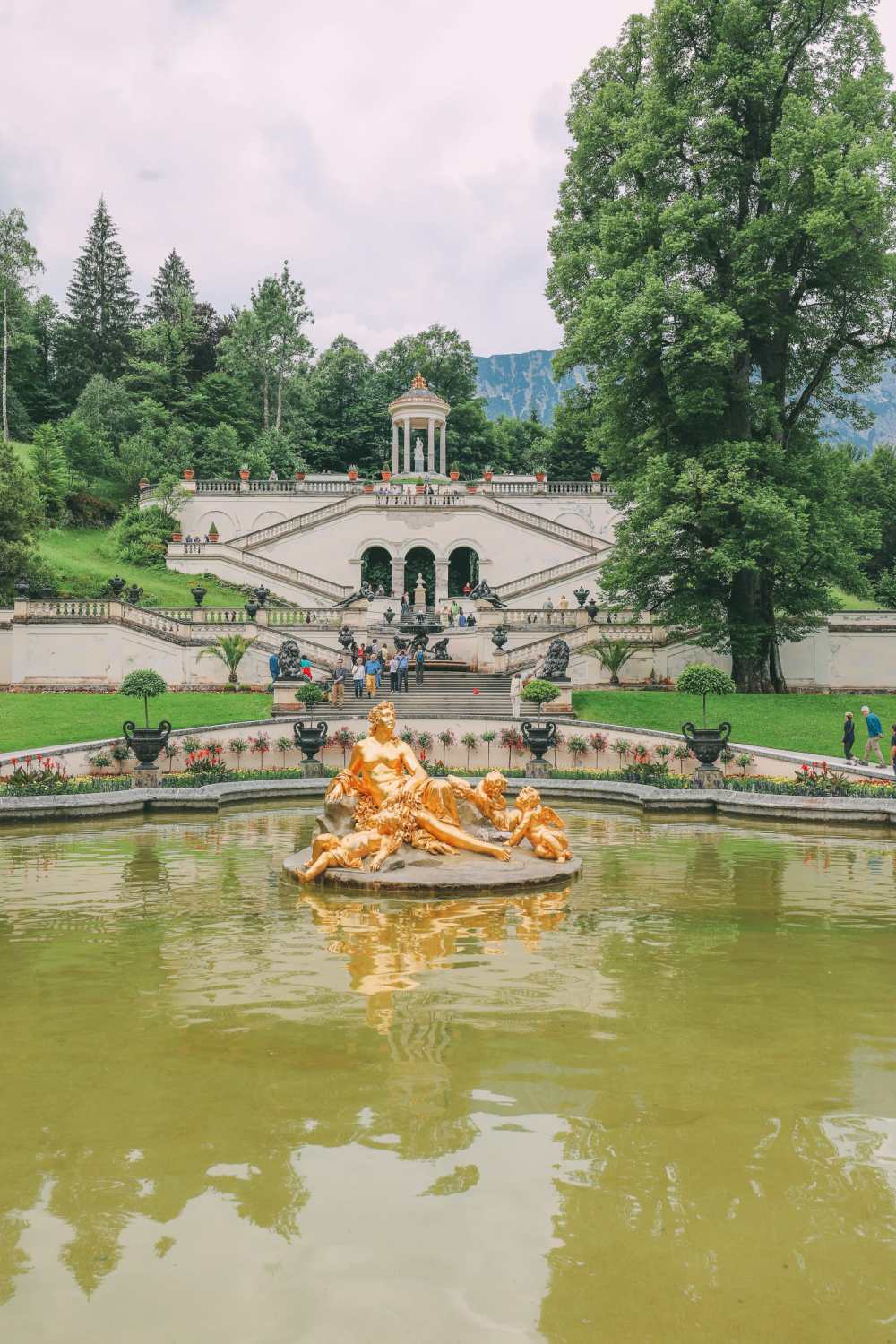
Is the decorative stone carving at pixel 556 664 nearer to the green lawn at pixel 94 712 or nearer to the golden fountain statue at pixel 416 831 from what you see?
the green lawn at pixel 94 712

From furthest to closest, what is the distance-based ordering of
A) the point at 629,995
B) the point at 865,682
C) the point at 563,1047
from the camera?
the point at 865,682 → the point at 629,995 → the point at 563,1047

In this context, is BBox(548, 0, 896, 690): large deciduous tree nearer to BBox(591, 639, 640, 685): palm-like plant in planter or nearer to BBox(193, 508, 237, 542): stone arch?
BBox(591, 639, 640, 685): palm-like plant in planter

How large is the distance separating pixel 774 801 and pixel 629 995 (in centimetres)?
1055

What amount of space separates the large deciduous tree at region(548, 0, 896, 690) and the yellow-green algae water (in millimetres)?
18916

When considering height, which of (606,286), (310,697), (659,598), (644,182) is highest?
(644,182)

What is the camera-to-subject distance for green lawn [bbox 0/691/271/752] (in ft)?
77.8

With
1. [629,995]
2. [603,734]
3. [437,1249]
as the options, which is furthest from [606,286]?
[437,1249]

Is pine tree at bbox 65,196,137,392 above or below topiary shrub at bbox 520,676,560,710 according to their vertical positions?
above

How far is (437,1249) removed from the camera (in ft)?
13.1

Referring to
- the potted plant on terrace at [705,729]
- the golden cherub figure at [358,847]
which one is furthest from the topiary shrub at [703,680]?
the golden cherub figure at [358,847]

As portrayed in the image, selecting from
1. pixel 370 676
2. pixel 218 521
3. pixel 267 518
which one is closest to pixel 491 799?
pixel 370 676

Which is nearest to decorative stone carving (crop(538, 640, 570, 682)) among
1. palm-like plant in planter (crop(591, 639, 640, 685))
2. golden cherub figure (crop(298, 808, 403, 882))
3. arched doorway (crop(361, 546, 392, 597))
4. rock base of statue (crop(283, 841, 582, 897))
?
palm-like plant in planter (crop(591, 639, 640, 685))

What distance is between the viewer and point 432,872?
11.2 metres

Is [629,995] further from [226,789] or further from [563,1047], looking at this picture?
[226,789]
